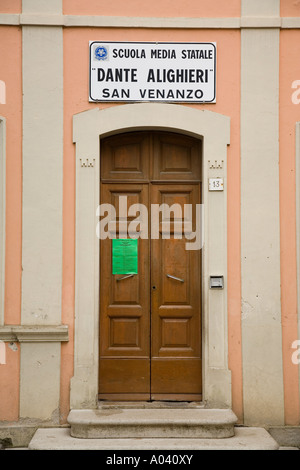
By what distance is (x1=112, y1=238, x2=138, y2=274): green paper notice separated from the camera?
6312 mm

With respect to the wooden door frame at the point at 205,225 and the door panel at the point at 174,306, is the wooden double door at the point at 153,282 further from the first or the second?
the wooden door frame at the point at 205,225

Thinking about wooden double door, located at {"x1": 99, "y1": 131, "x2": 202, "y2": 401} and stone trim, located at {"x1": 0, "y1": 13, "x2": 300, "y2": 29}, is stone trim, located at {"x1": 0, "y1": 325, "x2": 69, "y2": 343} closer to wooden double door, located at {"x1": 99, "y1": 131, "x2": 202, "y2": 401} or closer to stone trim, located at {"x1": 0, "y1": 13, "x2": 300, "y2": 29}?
wooden double door, located at {"x1": 99, "y1": 131, "x2": 202, "y2": 401}

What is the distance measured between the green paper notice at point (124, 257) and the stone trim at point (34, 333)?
84 cm

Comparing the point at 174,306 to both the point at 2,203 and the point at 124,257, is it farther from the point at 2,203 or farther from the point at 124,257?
the point at 2,203

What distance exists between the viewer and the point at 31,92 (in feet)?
20.1

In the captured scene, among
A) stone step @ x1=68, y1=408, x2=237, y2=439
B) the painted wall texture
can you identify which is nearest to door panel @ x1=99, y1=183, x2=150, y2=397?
the painted wall texture

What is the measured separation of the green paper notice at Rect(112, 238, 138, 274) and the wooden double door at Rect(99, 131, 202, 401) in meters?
0.06
